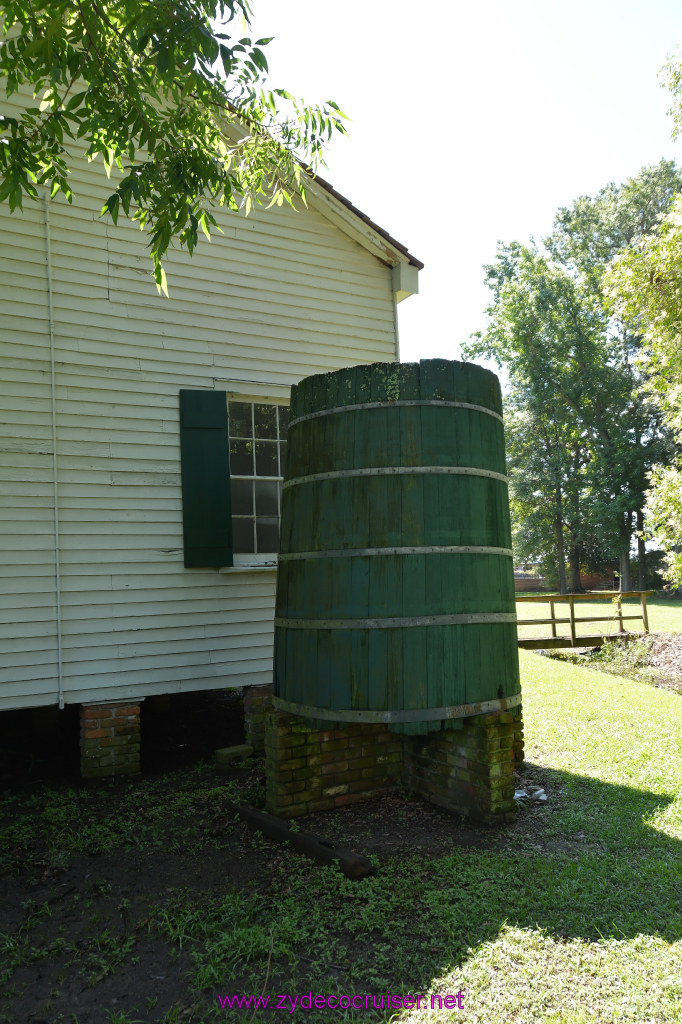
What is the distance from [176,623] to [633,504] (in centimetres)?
2675

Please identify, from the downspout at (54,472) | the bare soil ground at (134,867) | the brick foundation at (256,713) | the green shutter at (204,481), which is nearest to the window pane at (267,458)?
the green shutter at (204,481)

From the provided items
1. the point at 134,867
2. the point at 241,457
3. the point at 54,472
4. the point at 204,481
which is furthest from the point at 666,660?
the point at 54,472

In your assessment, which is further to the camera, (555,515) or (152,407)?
(555,515)

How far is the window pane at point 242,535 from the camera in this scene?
242 inches

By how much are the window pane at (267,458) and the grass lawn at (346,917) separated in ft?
9.14

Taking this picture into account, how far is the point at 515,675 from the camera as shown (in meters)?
4.31

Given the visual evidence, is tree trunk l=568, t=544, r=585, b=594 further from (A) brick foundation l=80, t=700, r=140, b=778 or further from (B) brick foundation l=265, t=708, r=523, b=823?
(A) brick foundation l=80, t=700, r=140, b=778

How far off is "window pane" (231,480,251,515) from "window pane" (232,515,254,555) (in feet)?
0.22

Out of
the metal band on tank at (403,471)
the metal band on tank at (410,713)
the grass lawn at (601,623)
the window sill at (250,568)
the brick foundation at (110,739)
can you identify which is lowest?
the grass lawn at (601,623)

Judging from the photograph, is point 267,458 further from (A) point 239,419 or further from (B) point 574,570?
(B) point 574,570

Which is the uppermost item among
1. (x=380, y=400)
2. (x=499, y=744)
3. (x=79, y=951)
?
(x=380, y=400)

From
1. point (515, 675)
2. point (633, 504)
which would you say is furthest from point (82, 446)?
point (633, 504)

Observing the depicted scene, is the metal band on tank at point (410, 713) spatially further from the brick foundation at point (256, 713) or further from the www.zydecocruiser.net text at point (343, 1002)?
the brick foundation at point (256, 713)

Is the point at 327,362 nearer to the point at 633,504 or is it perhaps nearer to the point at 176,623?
the point at 176,623
